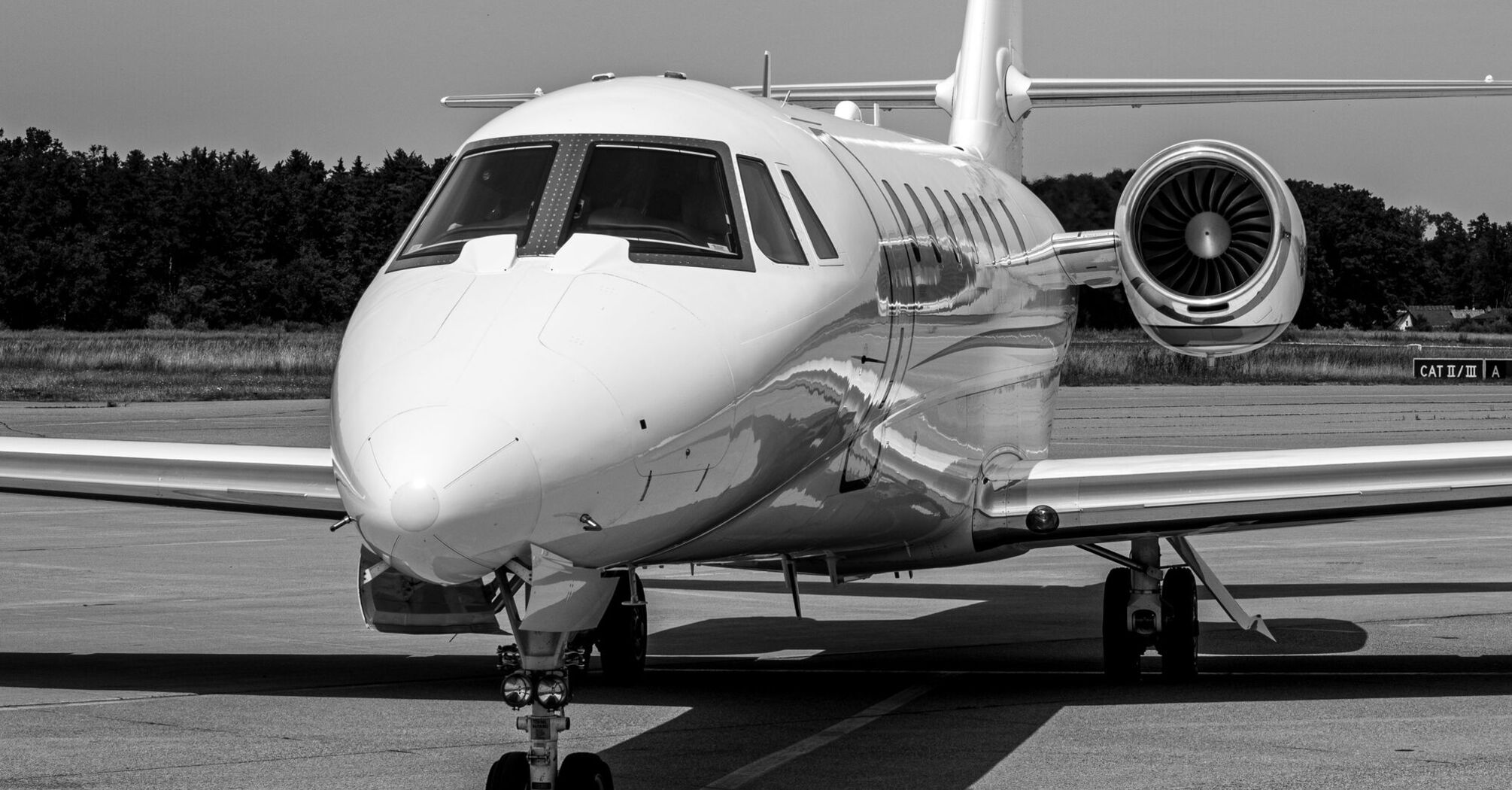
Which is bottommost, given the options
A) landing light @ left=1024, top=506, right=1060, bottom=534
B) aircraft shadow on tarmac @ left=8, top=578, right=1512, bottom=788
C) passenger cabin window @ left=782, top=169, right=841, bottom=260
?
aircraft shadow on tarmac @ left=8, top=578, right=1512, bottom=788

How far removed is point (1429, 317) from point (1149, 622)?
594ft

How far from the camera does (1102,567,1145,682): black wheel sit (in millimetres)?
11883

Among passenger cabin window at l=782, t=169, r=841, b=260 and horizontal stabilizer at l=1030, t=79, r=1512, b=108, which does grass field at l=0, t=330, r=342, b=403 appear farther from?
passenger cabin window at l=782, t=169, r=841, b=260

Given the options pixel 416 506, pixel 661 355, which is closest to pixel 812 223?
pixel 661 355

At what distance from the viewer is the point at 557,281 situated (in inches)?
268

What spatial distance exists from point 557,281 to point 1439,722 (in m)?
5.76

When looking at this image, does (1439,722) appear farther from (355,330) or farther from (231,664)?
(231,664)

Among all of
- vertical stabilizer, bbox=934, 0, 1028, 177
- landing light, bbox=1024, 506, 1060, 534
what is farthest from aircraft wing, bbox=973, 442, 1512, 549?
vertical stabilizer, bbox=934, 0, 1028, 177

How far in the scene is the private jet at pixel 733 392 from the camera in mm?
6176

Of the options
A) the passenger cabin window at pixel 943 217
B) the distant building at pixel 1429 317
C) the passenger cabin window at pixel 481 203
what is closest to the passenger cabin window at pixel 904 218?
the passenger cabin window at pixel 943 217

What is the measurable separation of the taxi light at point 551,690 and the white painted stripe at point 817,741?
68.2 inches

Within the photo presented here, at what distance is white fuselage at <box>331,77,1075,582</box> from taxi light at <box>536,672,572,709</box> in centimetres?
47

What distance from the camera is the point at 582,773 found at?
693 cm

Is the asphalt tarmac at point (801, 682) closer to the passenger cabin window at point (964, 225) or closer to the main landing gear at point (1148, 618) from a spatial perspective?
the main landing gear at point (1148, 618)
